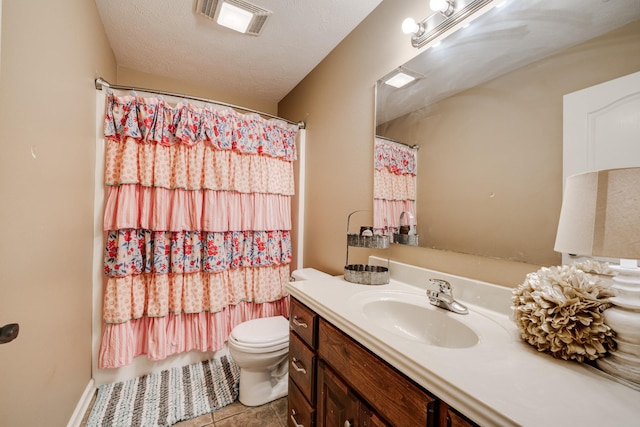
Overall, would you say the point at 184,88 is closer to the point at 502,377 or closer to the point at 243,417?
the point at 243,417

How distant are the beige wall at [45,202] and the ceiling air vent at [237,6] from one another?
1.97 feet

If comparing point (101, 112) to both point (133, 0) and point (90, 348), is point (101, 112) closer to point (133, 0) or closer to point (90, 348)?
point (133, 0)

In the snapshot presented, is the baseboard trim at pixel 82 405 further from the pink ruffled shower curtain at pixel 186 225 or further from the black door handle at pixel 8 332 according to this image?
the black door handle at pixel 8 332

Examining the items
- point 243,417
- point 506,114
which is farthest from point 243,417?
point 506,114

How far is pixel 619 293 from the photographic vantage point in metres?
0.60

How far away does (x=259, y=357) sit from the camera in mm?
1528

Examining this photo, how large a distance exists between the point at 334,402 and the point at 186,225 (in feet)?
4.96

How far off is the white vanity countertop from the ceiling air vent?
180 centimetres

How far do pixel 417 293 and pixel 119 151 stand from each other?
6.77 feet

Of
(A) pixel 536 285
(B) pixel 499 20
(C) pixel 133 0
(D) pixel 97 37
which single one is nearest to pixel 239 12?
(C) pixel 133 0

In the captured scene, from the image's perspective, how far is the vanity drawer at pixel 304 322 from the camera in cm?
110

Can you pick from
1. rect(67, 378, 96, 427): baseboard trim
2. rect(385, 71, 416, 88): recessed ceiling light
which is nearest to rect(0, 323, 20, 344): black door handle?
rect(67, 378, 96, 427): baseboard trim

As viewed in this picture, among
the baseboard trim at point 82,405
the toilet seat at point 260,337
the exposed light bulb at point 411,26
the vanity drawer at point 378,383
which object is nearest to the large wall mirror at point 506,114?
the exposed light bulb at point 411,26

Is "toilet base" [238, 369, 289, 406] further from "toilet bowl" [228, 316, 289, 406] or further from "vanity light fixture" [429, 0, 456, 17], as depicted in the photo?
"vanity light fixture" [429, 0, 456, 17]
